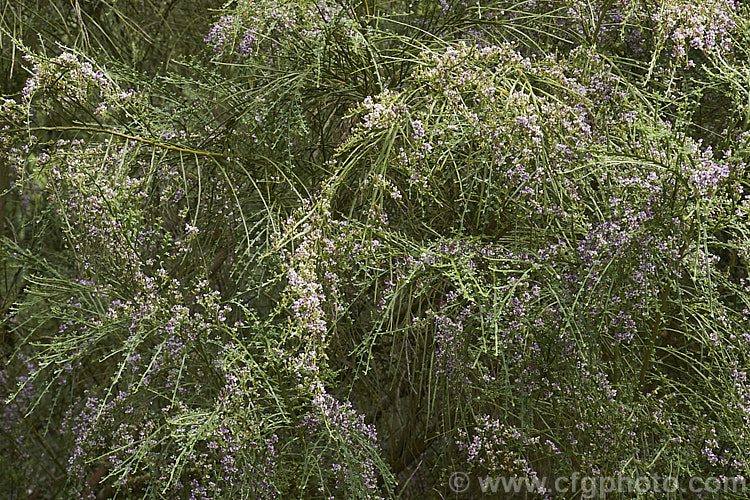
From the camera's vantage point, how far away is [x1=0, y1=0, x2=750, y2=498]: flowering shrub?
210cm

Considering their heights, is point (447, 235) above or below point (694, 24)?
below

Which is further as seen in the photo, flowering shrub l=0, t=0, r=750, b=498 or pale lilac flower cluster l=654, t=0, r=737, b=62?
pale lilac flower cluster l=654, t=0, r=737, b=62

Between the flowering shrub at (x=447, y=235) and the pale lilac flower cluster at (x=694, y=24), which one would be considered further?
the pale lilac flower cluster at (x=694, y=24)

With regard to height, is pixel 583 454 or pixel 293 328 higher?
pixel 293 328

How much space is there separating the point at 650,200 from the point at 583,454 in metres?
0.66

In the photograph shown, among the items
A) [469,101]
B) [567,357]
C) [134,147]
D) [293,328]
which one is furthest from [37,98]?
[567,357]

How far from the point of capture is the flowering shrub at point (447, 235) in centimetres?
210

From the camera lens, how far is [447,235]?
2.58 m

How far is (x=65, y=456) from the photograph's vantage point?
12.2 feet

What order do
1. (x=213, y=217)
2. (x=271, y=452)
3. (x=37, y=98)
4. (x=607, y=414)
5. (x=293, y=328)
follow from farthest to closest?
(x=37, y=98)
(x=213, y=217)
(x=271, y=452)
(x=607, y=414)
(x=293, y=328)

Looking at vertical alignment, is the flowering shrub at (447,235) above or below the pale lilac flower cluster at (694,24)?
below

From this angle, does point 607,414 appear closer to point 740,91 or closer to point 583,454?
point 583,454

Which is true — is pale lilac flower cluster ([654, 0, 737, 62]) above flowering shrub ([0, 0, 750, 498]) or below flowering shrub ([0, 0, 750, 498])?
above

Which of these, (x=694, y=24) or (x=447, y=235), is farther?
(x=447, y=235)
